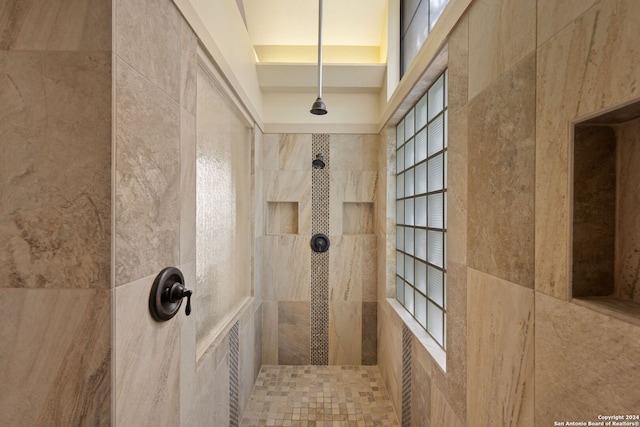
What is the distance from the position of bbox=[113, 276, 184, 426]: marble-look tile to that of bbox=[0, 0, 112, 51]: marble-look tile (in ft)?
1.90

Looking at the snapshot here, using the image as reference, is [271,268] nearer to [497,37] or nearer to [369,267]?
[369,267]

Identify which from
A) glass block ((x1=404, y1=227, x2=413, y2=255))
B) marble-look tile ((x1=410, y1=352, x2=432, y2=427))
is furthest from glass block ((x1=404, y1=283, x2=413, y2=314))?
marble-look tile ((x1=410, y1=352, x2=432, y2=427))

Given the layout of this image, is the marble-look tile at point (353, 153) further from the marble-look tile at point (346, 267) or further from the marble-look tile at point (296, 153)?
the marble-look tile at point (346, 267)

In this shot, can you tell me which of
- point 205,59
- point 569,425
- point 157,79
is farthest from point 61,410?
point 205,59

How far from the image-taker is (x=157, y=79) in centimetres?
87

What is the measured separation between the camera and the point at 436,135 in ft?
4.81

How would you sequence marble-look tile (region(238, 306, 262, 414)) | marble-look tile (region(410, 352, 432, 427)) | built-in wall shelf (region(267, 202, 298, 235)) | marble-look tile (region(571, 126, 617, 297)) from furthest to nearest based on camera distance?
built-in wall shelf (region(267, 202, 298, 235)) → marble-look tile (region(238, 306, 262, 414)) → marble-look tile (region(410, 352, 432, 427)) → marble-look tile (region(571, 126, 617, 297))

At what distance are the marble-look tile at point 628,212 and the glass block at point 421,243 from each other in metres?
1.03

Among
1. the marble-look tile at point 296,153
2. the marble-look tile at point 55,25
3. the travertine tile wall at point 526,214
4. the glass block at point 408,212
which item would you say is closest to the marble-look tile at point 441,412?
the travertine tile wall at point 526,214

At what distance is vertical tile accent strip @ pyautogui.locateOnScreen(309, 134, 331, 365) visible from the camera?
99.7 inches

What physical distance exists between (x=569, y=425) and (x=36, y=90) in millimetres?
1336

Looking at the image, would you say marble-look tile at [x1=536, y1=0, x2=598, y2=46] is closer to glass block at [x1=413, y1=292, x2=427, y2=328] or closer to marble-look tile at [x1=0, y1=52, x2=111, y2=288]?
marble-look tile at [x1=0, y1=52, x2=111, y2=288]

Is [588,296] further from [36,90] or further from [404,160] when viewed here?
[404,160]

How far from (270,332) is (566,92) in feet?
8.30
